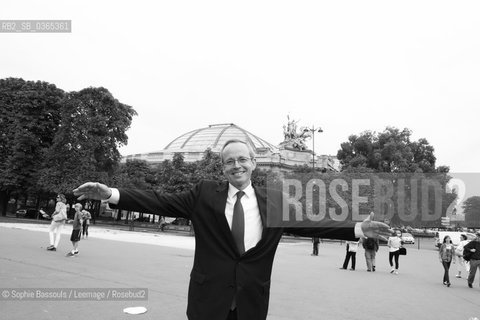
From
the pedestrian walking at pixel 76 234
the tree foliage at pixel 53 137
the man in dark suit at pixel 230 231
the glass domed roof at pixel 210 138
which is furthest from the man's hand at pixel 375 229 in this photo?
the glass domed roof at pixel 210 138

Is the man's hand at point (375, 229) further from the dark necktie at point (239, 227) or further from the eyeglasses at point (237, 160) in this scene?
the eyeglasses at point (237, 160)

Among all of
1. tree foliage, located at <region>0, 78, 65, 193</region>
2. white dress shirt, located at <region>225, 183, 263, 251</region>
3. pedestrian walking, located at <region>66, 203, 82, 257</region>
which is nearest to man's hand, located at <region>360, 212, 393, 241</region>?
white dress shirt, located at <region>225, 183, 263, 251</region>

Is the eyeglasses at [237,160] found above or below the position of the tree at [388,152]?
below

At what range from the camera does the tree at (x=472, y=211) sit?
4102mm

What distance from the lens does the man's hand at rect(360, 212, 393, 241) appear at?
3.31 m

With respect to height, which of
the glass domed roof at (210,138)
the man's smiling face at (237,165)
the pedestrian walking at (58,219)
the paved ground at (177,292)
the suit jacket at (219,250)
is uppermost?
the glass domed roof at (210,138)

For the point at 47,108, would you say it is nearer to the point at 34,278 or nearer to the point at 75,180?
the point at 75,180

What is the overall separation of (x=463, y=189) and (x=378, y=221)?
848 mm

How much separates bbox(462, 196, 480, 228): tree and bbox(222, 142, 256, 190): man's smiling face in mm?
2323

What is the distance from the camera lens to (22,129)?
4206 cm

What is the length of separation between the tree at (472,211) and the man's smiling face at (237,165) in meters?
2.32

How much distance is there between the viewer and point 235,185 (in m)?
3.51

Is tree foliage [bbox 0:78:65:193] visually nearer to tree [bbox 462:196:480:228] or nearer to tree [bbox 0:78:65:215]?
tree [bbox 0:78:65:215]

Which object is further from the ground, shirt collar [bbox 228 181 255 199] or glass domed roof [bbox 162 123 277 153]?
glass domed roof [bbox 162 123 277 153]
